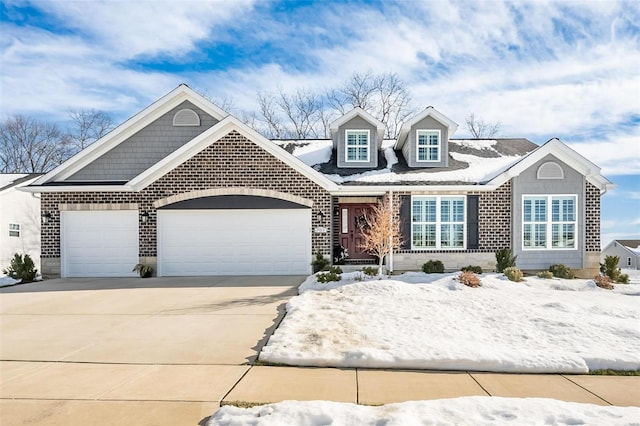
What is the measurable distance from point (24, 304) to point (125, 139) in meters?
7.97

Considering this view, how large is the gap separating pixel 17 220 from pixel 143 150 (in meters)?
10.2

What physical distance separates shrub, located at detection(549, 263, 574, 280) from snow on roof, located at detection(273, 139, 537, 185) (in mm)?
3837

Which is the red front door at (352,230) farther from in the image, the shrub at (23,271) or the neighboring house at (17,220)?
the neighboring house at (17,220)

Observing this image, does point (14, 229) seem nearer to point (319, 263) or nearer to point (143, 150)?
point (143, 150)

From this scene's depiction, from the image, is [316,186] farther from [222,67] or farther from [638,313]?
[638,313]

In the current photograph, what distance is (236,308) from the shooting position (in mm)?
9336

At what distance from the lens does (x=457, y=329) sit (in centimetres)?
724

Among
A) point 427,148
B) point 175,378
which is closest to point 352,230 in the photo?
point 427,148

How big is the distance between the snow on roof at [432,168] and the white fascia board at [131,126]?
4.42 metres

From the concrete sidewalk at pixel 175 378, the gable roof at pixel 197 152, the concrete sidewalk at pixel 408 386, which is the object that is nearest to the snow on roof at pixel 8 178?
the gable roof at pixel 197 152

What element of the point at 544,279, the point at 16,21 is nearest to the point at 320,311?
the point at 544,279

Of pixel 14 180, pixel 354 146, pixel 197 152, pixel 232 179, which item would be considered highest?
pixel 354 146

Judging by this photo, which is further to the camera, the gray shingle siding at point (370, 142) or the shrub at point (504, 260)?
the gray shingle siding at point (370, 142)

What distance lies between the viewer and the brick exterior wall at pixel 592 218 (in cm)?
1528
